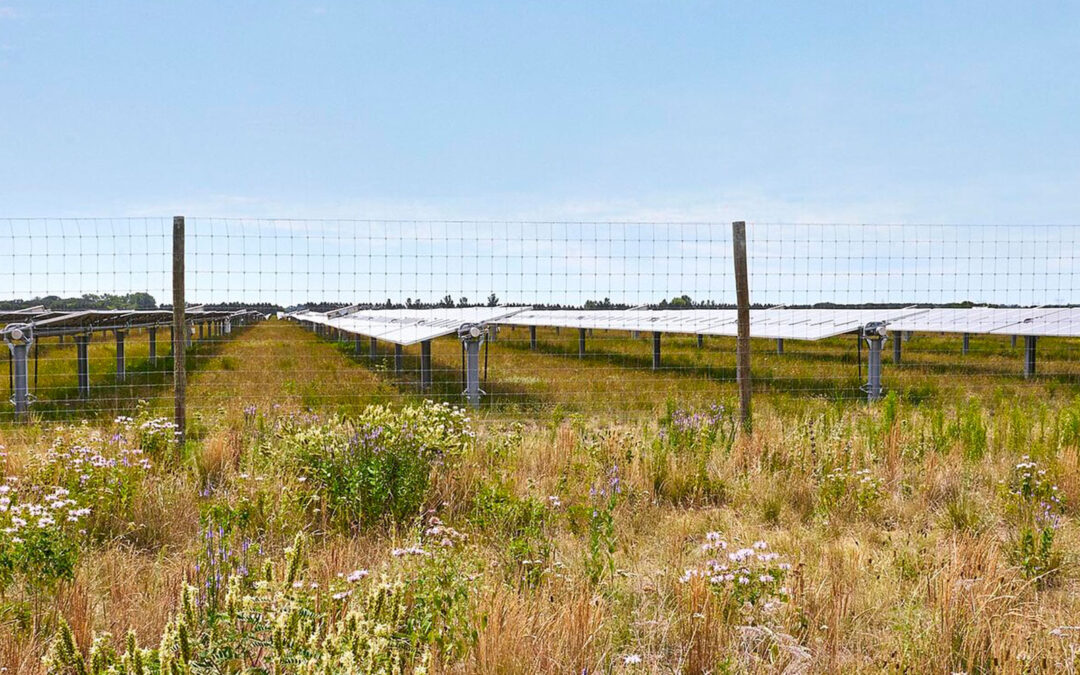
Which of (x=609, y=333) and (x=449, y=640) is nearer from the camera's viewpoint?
(x=449, y=640)

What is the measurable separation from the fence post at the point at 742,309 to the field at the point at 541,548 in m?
0.26

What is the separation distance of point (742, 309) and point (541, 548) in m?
3.89

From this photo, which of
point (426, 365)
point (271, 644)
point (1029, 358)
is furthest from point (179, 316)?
point (1029, 358)

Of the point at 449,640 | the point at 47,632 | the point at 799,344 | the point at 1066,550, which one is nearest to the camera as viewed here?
the point at 449,640

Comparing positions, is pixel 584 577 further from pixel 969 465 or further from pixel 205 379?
pixel 205 379

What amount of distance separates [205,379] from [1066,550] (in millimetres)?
12516

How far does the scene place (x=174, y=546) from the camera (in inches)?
159

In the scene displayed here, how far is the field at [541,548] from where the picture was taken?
255 cm

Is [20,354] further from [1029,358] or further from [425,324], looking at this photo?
[1029,358]

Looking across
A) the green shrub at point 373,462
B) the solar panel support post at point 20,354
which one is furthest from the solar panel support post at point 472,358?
the solar panel support post at point 20,354

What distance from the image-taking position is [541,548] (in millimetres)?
3545

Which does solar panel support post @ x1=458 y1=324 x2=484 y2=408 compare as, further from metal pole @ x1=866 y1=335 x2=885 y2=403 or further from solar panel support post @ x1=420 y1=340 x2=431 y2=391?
metal pole @ x1=866 y1=335 x2=885 y2=403

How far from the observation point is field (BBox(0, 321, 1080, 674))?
2.55m

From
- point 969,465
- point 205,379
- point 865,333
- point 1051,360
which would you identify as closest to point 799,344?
point 1051,360
